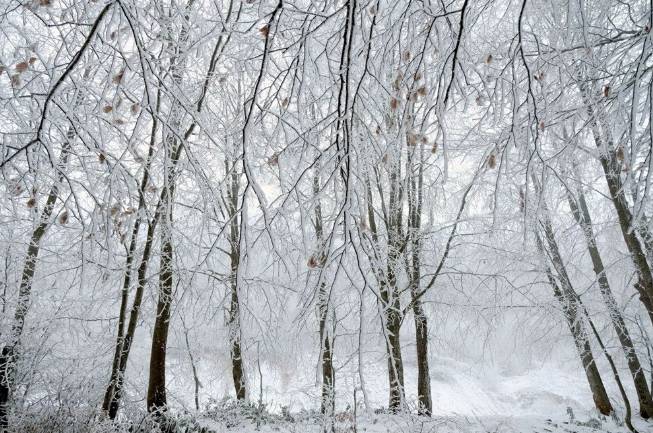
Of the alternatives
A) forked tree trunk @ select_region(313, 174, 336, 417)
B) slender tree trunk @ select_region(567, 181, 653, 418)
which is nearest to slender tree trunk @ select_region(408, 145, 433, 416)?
forked tree trunk @ select_region(313, 174, 336, 417)

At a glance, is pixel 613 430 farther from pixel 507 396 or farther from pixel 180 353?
pixel 507 396

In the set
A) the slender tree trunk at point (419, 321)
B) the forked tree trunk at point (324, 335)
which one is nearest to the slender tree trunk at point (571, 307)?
the slender tree trunk at point (419, 321)

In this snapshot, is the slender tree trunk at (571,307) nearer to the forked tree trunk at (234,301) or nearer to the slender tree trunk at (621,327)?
the slender tree trunk at (621,327)

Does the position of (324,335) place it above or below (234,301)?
below

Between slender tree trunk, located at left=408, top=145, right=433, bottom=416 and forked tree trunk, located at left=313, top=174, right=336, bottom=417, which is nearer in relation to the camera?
forked tree trunk, located at left=313, top=174, right=336, bottom=417

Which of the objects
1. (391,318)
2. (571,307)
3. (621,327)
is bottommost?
(621,327)

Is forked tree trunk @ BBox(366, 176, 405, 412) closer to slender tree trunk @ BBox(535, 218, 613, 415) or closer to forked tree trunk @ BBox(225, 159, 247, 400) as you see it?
forked tree trunk @ BBox(225, 159, 247, 400)

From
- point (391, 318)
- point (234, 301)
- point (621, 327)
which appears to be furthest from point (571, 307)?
point (234, 301)

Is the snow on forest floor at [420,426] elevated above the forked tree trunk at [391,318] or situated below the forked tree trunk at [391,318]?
below

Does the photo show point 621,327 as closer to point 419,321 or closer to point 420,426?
point 419,321

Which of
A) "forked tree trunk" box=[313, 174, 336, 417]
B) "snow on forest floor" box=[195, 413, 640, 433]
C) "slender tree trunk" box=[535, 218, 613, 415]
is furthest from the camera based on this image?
"slender tree trunk" box=[535, 218, 613, 415]

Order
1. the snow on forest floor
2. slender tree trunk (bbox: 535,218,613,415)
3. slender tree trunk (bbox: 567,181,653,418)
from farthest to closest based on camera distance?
slender tree trunk (bbox: 535,218,613,415), slender tree trunk (bbox: 567,181,653,418), the snow on forest floor

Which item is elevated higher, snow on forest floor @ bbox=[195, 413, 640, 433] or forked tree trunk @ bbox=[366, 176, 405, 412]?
forked tree trunk @ bbox=[366, 176, 405, 412]

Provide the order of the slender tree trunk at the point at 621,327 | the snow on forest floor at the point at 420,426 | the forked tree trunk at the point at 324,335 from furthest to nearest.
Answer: the slender tree trunk at the point at 621,327
the snow on forest floor at the point at 420,426
the forked tree trunk at the point at 324,335
